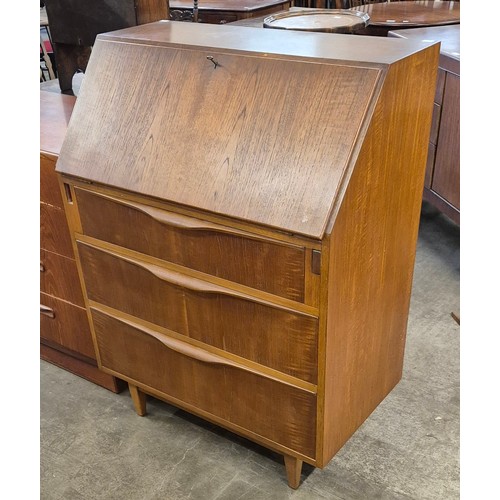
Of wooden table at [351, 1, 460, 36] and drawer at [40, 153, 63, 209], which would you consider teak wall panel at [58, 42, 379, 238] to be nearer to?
drawer at [40, 153, 63, 209]

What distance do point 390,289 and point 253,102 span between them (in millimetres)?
638

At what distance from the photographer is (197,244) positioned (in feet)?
4.92

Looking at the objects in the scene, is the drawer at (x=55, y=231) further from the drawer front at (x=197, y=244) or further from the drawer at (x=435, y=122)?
the drawer at (x=435, y=122)

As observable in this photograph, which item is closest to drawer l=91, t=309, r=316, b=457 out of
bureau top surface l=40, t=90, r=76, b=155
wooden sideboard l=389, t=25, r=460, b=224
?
bureau top surface l=40, t=90, r=76, b=155

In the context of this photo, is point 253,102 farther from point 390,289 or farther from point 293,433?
point 293,433

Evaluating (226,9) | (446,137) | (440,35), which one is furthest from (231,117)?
(226,9)

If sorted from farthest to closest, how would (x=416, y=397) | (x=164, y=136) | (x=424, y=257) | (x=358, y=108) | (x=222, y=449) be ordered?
1. (x=424, y=257)
2. (x=416, y=397)
3. (x=222, y=449)
4. (x=164, y=136)
5. (x=358, y=108)

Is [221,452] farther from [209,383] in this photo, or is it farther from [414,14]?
[414,14]

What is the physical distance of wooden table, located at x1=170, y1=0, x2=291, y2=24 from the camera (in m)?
3.85

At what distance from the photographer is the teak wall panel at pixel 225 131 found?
130 cm

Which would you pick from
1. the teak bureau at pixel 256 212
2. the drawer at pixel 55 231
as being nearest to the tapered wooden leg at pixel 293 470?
the teak bureau at pixel 256 212

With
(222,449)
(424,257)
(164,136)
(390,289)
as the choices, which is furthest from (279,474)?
(424,257)

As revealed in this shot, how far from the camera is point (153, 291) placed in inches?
65.7

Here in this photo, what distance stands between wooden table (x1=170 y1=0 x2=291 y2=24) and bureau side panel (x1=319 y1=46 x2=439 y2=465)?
2.60 metres
